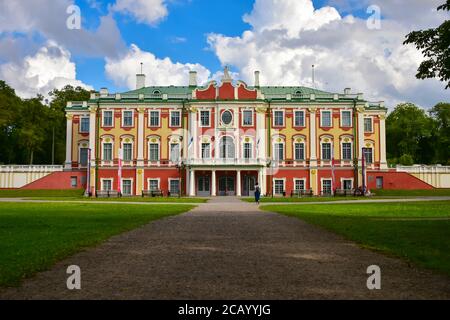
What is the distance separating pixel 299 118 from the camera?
58031mm

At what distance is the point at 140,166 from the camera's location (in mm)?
57250

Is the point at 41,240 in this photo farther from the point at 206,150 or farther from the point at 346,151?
the point at 346,151

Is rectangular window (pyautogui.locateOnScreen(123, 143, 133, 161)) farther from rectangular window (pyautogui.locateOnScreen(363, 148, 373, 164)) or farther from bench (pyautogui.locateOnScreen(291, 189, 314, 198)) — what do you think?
Result: rectangular window (pyautogui.locateOnScreen(363, 148, 373, 164))

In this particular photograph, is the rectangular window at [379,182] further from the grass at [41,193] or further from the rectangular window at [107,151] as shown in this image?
the grass at [41,193]

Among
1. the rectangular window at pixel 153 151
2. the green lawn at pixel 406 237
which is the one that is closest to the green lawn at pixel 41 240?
the green lawn at pixel 406 237

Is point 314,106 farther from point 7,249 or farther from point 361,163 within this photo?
point 7,249

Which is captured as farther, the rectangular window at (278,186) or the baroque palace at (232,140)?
the rectangular window at (278,186)

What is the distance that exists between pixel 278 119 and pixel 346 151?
27.8 ft

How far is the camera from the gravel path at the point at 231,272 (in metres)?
7.12

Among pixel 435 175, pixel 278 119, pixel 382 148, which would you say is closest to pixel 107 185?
pixel 278 119

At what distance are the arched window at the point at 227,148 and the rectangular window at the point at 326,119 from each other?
1065 cm

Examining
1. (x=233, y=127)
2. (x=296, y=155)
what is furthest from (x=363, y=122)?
(x=233, y=127)

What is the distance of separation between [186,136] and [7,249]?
46809 millimetres

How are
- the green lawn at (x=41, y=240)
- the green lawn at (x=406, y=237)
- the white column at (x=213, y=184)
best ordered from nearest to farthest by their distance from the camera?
the green lawn at (x=41, y=240), the green lawn at (x=406, y=237), the white column at (x=213, y=184)
